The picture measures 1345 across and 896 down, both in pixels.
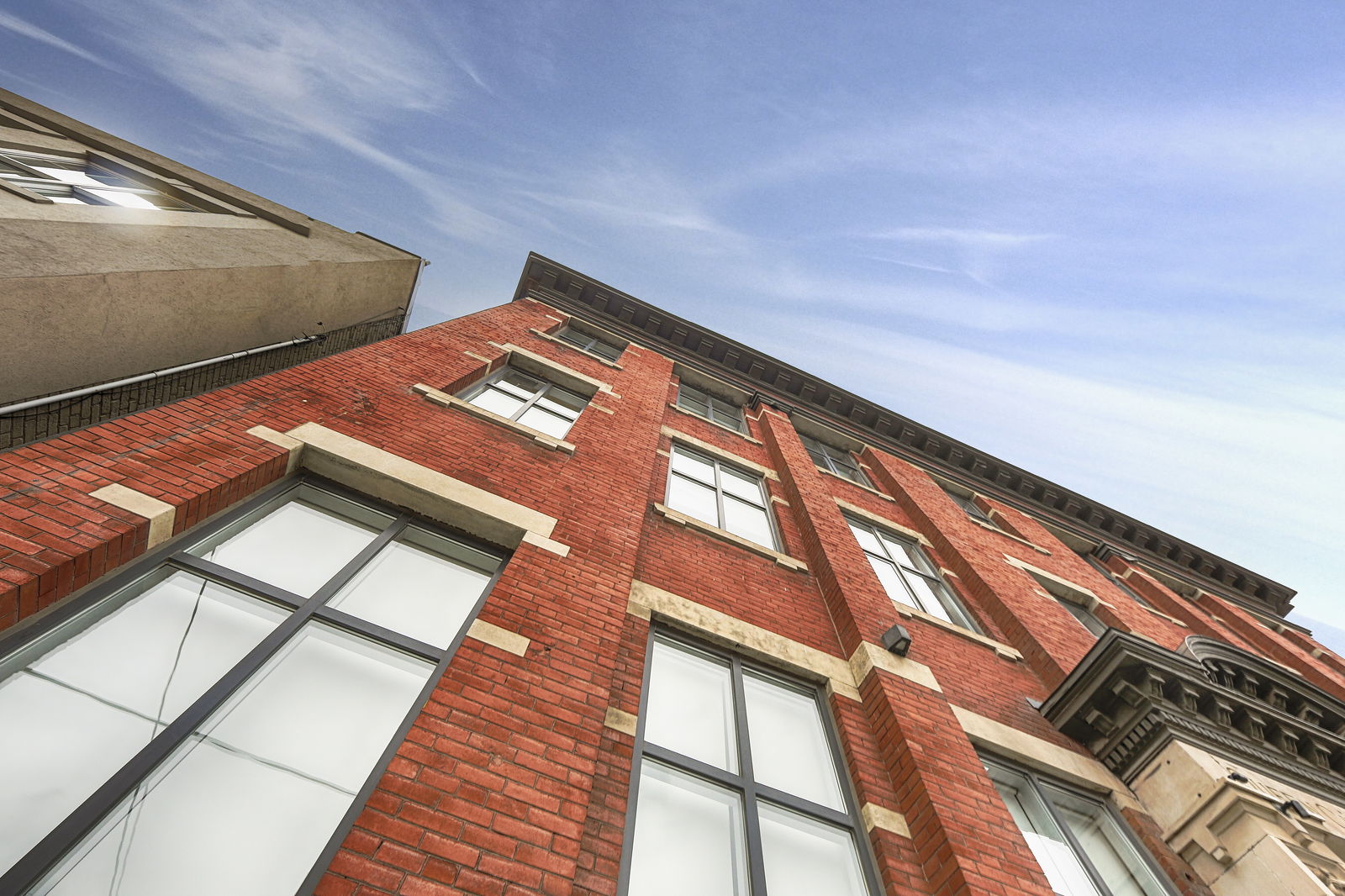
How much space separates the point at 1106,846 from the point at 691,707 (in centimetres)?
449

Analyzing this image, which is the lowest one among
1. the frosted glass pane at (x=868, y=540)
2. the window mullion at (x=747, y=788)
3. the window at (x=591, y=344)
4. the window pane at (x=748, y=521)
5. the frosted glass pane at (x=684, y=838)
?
the frosted glass pane at (x=684, y=838)

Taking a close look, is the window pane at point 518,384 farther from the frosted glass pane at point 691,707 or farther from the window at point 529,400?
the frosted glass pane at point 691,707

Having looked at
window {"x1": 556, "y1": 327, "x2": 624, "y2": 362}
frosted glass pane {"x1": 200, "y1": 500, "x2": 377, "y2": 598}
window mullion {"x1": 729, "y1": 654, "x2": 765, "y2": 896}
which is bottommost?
window mullion {"x1": 729, "y1": 654, "x2": 765, "y2": 896}

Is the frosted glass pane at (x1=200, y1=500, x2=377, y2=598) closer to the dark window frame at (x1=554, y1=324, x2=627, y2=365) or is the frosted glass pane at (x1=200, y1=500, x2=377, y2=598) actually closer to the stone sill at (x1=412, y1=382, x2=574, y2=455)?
the stone sill at (x1=412, y1=382, x2=574, y2=455)

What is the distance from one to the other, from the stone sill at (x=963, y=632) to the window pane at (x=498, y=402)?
6.05 meters

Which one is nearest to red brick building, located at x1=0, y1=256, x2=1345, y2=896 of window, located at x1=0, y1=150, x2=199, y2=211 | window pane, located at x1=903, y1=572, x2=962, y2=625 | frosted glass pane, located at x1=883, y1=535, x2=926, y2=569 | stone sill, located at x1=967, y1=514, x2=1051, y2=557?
window pane, located at x1=903, y1=572, x2=962, y2=625

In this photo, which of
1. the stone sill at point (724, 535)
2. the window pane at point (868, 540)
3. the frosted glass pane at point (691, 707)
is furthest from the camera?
the window pane at point (868, 540)

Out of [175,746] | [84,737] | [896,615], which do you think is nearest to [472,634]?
[175,746]

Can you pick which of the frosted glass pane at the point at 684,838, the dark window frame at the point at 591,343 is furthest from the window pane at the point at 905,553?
the frosted glass pane at the point at 684,838

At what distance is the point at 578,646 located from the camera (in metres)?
4.62

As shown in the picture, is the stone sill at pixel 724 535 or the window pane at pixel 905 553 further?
the window pane at pixel 905 553

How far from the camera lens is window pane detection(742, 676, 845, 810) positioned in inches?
199

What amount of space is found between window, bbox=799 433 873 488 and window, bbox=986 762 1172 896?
827 centimetres

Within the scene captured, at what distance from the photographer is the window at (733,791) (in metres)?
4.06
